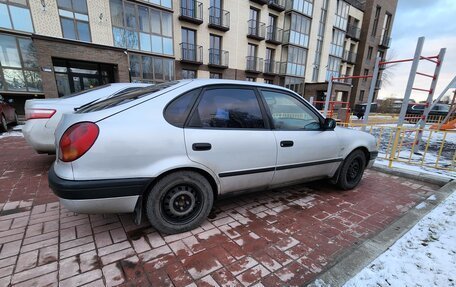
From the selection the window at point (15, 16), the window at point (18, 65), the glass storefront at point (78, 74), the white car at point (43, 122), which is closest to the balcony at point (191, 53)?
the glass storefront at point (78, 74)

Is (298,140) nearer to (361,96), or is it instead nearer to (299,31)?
Result: (299,31)

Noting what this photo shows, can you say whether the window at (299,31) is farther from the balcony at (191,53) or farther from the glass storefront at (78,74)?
the glass storefront at (78,74)

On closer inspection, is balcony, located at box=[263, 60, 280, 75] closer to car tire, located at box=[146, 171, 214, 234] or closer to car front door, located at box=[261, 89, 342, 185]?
car front door, located at box=[261, 89, 342, 185]

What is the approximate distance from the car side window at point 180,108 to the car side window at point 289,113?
968mm

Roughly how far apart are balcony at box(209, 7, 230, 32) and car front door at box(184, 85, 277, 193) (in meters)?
16.5

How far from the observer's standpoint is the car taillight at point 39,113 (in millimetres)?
3589

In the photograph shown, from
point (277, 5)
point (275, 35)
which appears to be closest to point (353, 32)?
point (275, 35)

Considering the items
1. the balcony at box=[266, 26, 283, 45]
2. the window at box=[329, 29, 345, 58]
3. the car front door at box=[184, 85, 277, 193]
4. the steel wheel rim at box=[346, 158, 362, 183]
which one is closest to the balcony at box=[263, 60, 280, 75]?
the balcony at box=[266, 26, 283, 45]

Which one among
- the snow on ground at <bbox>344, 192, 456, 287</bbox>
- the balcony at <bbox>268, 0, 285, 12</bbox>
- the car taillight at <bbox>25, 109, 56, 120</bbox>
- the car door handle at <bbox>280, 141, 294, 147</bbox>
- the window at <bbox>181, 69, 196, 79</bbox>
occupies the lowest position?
the snow on ground at <bbox>344, 192, 456, 287</bbox>

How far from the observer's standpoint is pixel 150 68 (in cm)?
1423

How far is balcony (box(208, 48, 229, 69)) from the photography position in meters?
17.2

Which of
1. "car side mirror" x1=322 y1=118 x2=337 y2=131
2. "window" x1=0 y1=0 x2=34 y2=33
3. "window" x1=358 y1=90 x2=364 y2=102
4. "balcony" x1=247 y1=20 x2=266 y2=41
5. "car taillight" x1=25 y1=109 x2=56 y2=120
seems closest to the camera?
"car side mirror" x1=322 y1=118 x2=337 y2=131

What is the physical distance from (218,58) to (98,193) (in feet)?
A: 57.8

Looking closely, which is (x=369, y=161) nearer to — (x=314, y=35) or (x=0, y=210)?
(x=0, y=210)
